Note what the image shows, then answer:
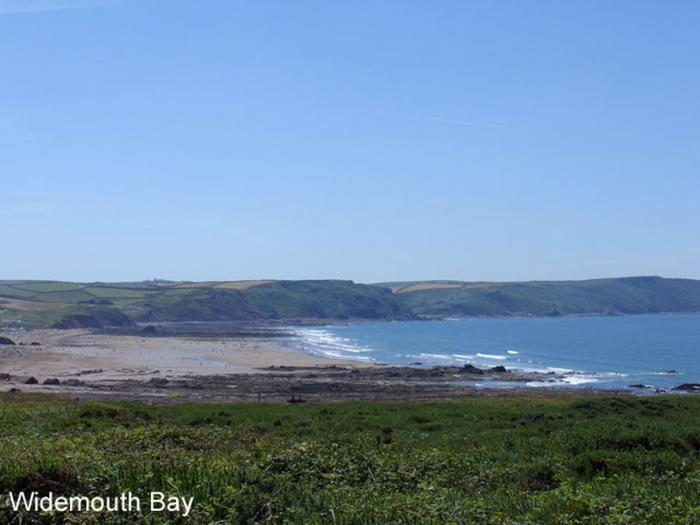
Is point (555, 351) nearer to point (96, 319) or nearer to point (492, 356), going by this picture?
point (492, 356)

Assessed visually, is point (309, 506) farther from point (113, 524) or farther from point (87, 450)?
point (87, 450)

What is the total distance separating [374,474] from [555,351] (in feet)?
359

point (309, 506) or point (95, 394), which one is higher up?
point (309, 506)

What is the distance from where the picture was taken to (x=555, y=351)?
117750mm

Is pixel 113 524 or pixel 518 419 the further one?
pixel 518 419

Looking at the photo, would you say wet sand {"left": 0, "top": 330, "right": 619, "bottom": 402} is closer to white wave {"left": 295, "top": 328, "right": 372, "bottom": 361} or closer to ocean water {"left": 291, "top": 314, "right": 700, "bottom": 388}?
white wave {"left": 295, "top": 328, "right": 372, "bottom": 361}

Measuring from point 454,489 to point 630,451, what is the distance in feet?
26.5

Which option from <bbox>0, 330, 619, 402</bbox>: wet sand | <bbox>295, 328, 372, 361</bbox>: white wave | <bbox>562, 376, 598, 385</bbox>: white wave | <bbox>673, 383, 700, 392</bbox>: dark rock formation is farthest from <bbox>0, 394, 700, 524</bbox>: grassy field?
<bbox>295, 328, 372, 361</bbox>: white wave

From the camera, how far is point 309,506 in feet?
35.5

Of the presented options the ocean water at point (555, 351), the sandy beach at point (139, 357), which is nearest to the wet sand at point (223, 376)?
the sandy beach at point (139, 357)

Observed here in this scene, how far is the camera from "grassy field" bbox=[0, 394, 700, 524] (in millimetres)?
10422

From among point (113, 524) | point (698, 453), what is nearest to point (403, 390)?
point (698, 453)

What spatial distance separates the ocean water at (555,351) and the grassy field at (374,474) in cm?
5296

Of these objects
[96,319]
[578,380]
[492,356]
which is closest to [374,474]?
[578,380]
